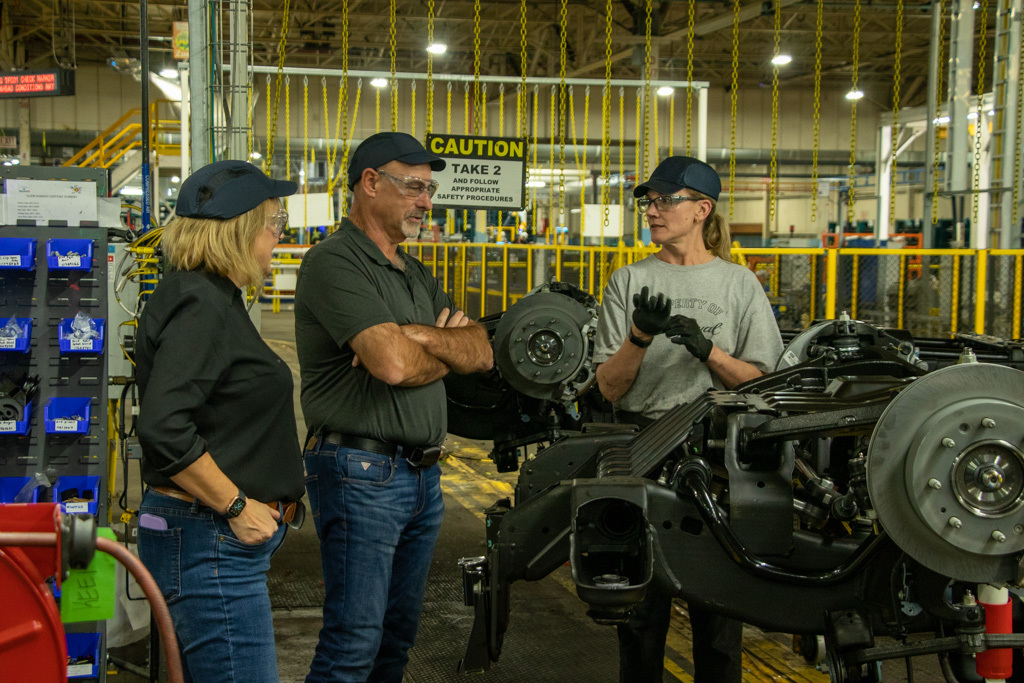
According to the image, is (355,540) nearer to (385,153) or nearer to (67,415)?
(385,153)

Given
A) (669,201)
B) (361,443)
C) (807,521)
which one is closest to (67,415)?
(361,443)

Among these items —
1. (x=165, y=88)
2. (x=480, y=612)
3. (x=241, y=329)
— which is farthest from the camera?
(x=165, y=88)

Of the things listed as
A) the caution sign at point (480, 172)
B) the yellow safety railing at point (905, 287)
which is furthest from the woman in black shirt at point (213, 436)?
the yellow safety railing at point (905, 287)

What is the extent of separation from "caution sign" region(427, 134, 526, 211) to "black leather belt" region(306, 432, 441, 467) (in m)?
4.04

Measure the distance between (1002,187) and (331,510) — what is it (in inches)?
318

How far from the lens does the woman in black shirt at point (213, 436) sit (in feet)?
6.56

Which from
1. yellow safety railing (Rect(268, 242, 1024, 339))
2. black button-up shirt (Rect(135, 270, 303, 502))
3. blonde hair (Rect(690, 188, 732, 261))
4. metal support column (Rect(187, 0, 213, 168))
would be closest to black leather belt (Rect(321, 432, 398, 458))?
black button-up shirt (Rect(135, 270, 303, 502))

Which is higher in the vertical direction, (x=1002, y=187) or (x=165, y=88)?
(x=165, y=88)

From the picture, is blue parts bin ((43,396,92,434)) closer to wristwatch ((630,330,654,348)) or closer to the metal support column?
the metal support column

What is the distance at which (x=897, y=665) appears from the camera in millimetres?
3848

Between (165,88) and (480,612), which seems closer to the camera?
(480,612)

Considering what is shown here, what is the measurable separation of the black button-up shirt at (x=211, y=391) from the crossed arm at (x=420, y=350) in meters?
0.29

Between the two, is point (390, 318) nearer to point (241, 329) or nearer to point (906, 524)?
point (241, 329)

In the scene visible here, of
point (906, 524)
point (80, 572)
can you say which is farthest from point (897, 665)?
point (80, 572)
